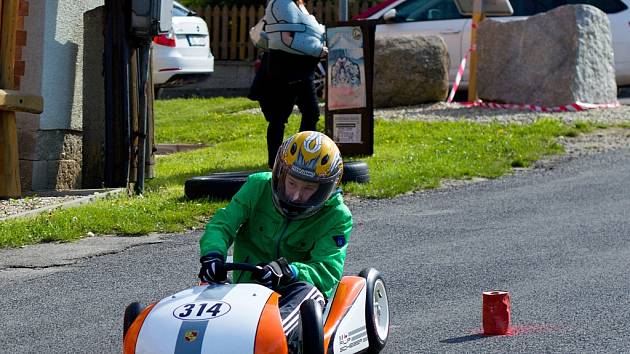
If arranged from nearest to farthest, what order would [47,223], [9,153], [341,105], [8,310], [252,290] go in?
[252,290], [8,310], [47,223], [9,153], [341,105]

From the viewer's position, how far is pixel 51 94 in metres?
11.0

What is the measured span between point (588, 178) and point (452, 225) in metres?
2.60

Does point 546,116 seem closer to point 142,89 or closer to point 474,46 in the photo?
point 474,46

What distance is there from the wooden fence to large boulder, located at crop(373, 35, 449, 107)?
9389 millimetres

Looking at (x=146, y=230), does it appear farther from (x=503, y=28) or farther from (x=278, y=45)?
(x=503, y=28)

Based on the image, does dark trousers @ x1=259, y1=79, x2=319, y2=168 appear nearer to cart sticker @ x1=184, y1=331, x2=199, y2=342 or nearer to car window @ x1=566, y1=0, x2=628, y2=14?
cart sticker @ x1=184, y1=331, x2=199, y2=342

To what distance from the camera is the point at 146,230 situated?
9172mm

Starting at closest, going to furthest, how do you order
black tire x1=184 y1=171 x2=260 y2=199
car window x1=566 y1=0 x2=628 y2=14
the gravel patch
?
black tire x1=184 y1=171 x2=260 y2=199
the gravel patch
car window x1=566 y1=0 x2=628 y2=14

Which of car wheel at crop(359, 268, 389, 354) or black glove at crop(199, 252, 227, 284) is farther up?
black glove at crop(199, 252, 227, 284)

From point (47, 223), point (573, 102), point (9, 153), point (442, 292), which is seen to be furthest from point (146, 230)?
point (573, 102)

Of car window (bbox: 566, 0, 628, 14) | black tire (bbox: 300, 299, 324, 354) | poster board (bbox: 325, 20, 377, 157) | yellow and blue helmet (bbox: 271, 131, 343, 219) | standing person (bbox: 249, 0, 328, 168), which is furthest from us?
car window (bbox: 566, 0, 628, 14)

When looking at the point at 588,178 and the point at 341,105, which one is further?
the point at 341,105

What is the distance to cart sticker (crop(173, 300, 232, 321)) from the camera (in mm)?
4977

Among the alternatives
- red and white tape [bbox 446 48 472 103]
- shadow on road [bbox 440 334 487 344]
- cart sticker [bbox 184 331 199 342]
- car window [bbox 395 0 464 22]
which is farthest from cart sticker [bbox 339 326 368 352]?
car window [bbox 395 0 464 22]
